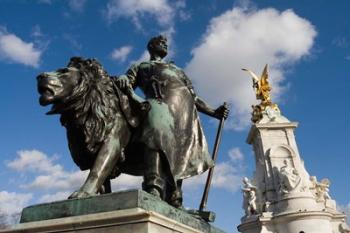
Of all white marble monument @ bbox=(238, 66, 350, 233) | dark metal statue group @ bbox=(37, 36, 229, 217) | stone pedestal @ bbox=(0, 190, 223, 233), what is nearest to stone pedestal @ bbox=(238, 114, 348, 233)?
white marble monument @ bbox=(238, 66, 350, 233)

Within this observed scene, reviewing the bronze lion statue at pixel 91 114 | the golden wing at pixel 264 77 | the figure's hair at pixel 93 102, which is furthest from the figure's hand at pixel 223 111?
the golden wing at pixel 264 77

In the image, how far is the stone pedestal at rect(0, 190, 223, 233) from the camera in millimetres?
3141

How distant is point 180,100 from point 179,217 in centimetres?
140

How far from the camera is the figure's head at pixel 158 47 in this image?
17.0 ft

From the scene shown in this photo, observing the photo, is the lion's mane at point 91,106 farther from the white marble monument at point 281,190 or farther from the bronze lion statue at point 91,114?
the white marble monument at point 281,190

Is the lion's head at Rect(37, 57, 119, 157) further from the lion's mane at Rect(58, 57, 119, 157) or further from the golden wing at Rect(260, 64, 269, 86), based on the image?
the golden wing at Rect(260, 64, 269, 86)

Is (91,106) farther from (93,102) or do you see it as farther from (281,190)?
(281,190)

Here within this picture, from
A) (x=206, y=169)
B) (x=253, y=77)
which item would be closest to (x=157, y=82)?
(x=206, y=169)

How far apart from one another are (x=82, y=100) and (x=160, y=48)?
1600 mm

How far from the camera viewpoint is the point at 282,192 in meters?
28.8

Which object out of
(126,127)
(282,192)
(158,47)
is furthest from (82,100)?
(282,192)

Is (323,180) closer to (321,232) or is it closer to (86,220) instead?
(321,232)

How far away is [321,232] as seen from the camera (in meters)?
25.7

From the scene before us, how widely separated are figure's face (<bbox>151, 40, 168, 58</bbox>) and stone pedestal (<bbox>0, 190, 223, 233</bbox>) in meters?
2.27
